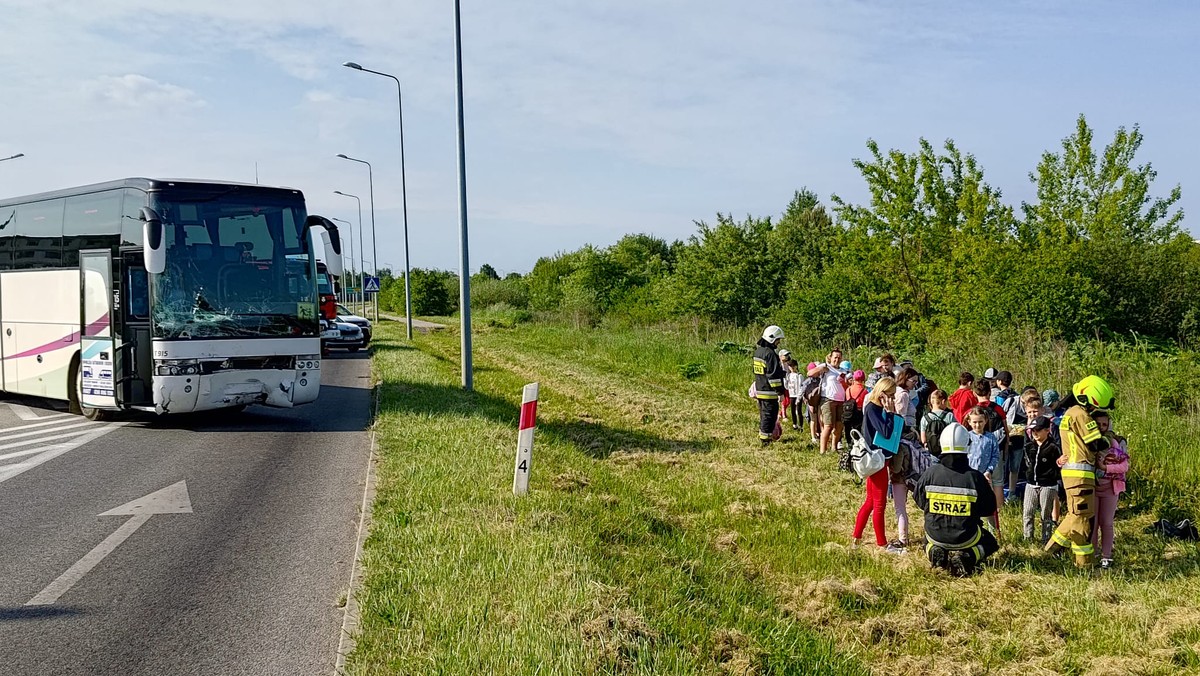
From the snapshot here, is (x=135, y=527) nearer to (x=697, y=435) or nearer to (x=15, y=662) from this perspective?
(x=15, y=662)

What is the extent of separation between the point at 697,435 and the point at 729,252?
684 inches

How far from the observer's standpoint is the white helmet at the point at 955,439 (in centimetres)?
705

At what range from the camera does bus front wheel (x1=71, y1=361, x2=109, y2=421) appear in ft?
45.2

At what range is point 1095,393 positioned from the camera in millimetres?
7445

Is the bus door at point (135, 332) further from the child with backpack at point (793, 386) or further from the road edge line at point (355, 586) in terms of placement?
the child with backpack at point (793, 386)

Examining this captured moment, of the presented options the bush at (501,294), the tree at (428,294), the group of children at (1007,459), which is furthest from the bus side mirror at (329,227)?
the bush at (501,294)

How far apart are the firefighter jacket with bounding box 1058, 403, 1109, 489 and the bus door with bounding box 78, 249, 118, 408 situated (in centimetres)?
1220

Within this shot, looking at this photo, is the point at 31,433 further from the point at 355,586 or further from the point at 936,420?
the point at 936,420

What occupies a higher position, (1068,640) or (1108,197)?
(1108,197)

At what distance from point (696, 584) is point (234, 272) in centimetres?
962

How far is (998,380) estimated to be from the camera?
9820mm

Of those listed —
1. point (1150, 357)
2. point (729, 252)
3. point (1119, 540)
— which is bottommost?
point (1119, 540)

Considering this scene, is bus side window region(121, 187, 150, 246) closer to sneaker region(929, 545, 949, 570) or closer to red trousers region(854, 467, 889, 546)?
red trousers region(854, 467, 889, 546)

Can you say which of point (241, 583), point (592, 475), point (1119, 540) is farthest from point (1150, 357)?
point (241, 583)
